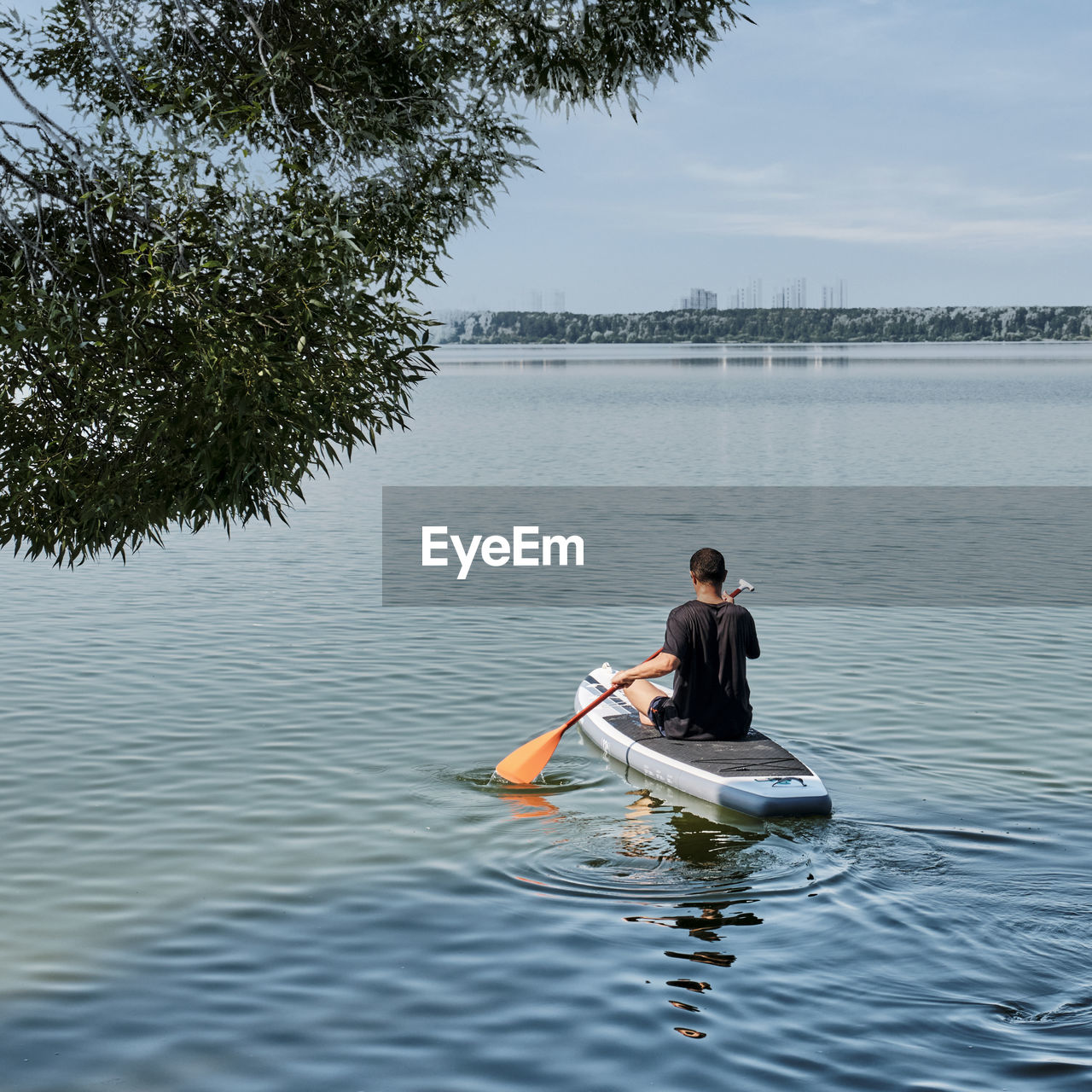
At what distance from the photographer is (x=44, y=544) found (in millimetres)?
13461

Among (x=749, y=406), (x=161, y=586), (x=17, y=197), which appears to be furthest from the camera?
(x=749, y=406)

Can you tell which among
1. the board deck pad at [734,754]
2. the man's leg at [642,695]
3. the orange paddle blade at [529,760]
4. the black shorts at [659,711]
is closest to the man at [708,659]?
the board deck pad at [734,754]

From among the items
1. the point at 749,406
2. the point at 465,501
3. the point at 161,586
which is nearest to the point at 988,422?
the point at 749,406

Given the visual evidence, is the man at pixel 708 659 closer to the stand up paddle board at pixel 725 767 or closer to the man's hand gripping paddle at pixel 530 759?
the stand up paddle board at pixel 725 767

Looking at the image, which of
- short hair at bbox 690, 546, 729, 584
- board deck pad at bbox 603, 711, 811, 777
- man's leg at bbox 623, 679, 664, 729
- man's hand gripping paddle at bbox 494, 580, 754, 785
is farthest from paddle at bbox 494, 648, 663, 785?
short hair at bbox 690, 546, 729, 584

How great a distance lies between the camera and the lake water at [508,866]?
24.0 feet

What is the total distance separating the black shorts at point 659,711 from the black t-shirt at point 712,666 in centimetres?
35

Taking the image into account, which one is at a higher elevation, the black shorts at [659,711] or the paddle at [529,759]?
the black shorts at [659,711]

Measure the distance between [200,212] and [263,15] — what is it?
245cm

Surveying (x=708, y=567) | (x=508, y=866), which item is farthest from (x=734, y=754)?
(x=508, y=866)

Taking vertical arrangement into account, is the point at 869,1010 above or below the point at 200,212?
below

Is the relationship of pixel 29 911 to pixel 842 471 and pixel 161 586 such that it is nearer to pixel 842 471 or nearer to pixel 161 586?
pixel 161 586

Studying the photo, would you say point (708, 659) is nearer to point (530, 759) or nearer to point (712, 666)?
point (712, 666)

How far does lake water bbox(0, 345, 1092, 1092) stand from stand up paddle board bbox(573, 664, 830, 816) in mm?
158
